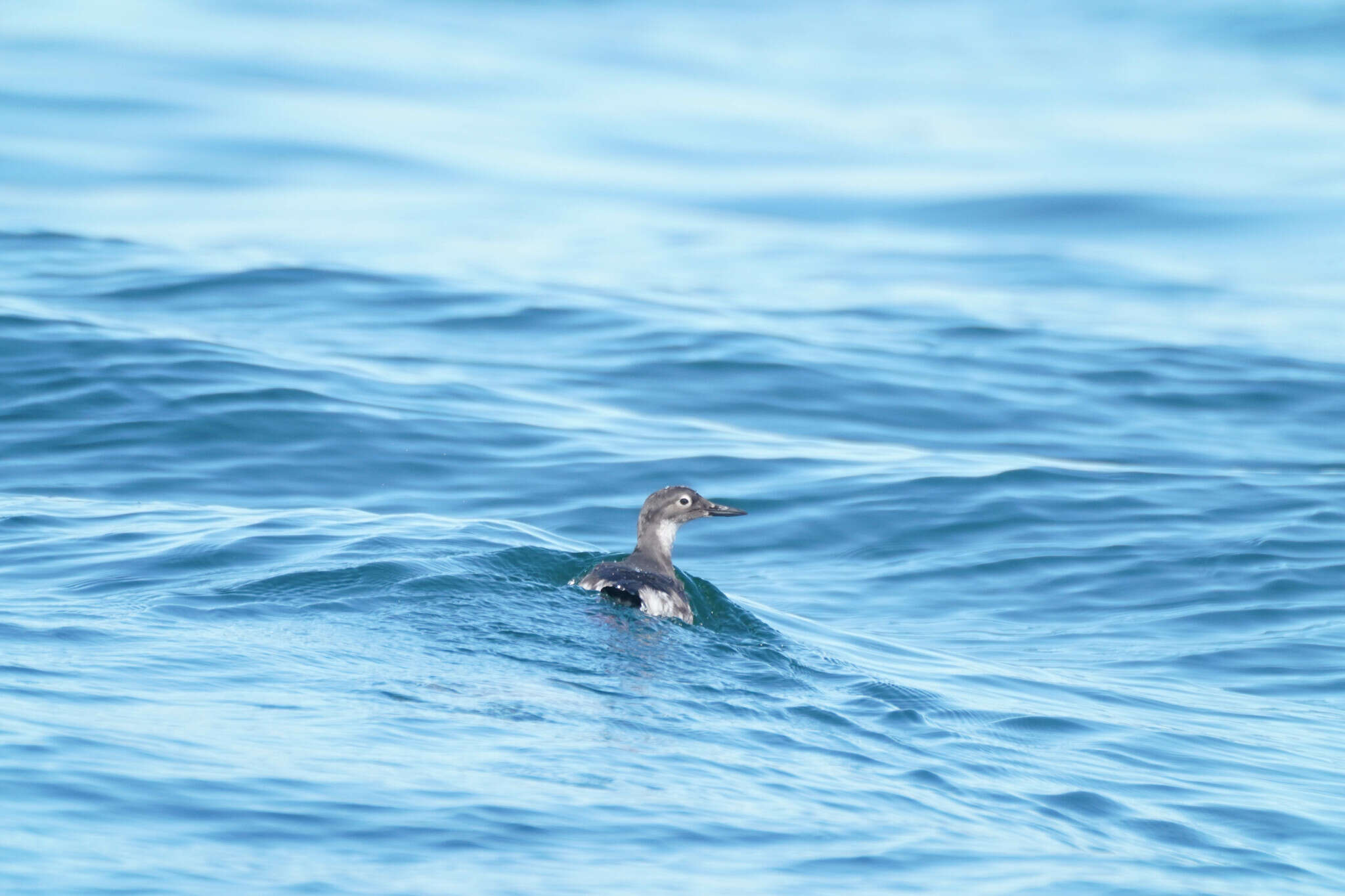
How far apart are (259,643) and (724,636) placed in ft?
8.45

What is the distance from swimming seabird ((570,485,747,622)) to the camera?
9.75 m

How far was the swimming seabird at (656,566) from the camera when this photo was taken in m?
9.75

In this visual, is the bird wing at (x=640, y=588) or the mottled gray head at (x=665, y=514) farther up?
the mottled gray head at (x=665, y=514)

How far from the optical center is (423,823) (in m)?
6.56

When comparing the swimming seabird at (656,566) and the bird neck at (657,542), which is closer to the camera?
the swimming seabird at (656,566)

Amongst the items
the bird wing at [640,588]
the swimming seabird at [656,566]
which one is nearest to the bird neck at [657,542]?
the swimming seabird at [656,566]

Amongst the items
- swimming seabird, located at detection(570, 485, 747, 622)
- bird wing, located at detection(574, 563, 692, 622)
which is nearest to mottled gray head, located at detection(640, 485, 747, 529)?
swimming seabird, located at detection(570, 485, 747, 622)

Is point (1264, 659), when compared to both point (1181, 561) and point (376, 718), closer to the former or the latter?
point (1181, 561)

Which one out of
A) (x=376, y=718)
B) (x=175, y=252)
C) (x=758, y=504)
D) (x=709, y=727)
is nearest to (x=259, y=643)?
(x=376, y=718)

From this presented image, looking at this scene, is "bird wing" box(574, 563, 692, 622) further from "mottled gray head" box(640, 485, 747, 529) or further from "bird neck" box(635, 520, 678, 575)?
"mottled gray head" box(640, 485, 747, 529)

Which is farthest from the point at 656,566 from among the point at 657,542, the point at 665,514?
the point at 665,514

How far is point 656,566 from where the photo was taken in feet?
35.6

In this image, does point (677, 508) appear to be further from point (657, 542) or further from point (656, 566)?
point (656, 566)

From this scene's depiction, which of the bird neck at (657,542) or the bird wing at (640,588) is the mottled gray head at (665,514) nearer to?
A: the bird neck at (657,542)
